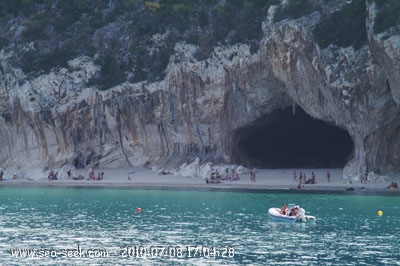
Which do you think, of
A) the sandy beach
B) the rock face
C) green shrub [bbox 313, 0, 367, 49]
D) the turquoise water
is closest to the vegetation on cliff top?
green shrub [bbox 313, 0, 367, 49]

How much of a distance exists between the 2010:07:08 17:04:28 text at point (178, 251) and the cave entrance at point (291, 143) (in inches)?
1178

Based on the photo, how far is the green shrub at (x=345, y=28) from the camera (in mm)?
48750

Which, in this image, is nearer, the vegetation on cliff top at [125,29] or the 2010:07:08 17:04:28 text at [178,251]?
the 2010:07:08 17:04:28 text at [178,251]

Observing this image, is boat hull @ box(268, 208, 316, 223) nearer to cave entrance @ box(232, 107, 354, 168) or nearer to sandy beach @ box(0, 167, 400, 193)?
sandy beach @ box(0, 167, 400, 193)

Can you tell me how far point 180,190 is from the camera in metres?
51.7

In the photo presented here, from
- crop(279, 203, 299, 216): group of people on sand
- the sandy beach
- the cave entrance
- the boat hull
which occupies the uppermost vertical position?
the cave entrance

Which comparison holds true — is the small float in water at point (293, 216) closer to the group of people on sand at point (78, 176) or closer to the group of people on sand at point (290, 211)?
the group of people on sand at point (290, 211)

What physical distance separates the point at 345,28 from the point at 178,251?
26337 mm

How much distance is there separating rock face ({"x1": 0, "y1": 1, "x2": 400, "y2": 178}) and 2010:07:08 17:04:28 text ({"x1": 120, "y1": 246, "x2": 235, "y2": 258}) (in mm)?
20426

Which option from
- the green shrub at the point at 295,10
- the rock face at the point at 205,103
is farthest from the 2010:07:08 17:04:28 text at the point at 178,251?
the green shrub at the point at 295,10

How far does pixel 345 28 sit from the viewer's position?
49.8 m

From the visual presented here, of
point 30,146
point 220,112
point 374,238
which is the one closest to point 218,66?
point 220,112

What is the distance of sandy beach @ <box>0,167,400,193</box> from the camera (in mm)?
48812

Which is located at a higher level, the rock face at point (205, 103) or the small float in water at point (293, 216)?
the rock face at point (205, 103)
